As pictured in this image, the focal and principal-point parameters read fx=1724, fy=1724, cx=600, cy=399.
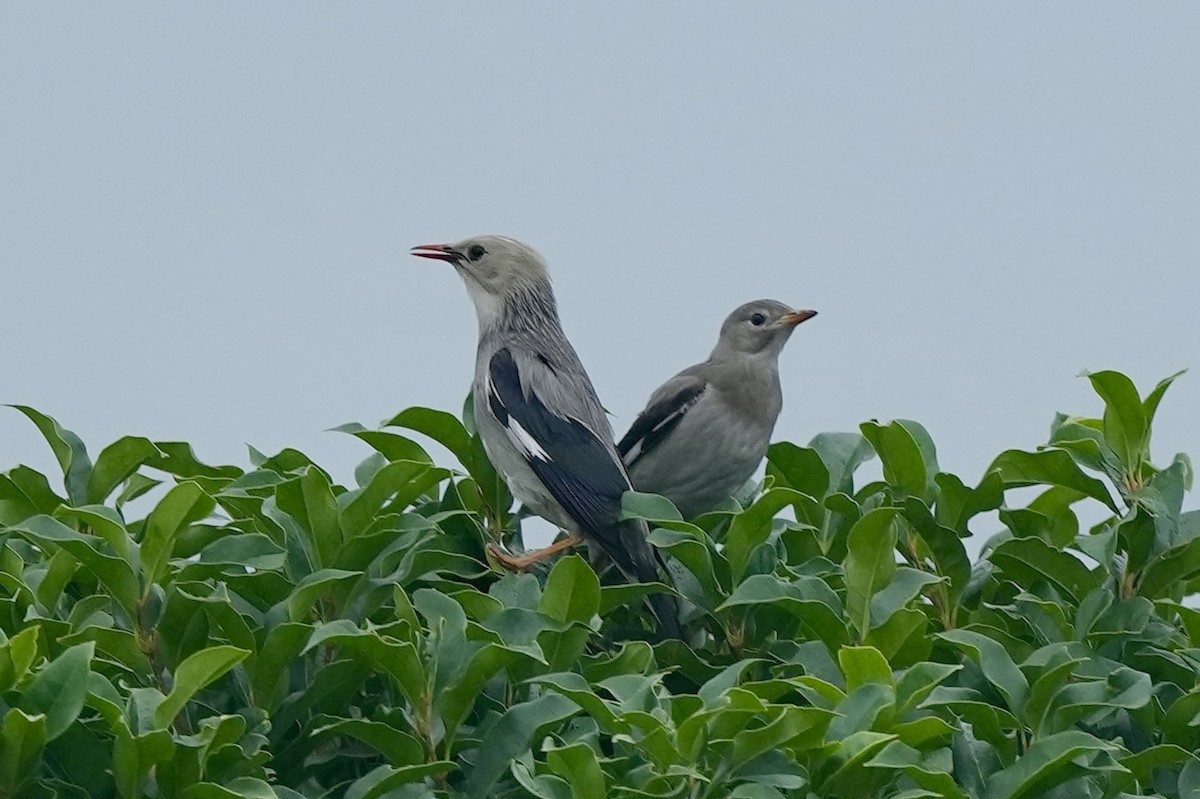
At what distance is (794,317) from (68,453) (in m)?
3.99

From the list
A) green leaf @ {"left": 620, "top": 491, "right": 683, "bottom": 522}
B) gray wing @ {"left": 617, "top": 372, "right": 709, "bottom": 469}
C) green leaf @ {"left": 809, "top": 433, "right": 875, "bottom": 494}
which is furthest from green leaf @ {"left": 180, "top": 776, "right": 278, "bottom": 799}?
gray wing @ {"left": 617, "top": 372, "right": 709, "bottom": 469}

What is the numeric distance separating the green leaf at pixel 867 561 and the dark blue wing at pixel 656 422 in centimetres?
301

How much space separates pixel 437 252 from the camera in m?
8.42

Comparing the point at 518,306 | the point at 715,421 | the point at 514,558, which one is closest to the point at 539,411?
the point at 715,421

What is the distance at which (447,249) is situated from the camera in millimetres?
8445

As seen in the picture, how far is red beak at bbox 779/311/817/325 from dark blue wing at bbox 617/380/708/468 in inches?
27.6

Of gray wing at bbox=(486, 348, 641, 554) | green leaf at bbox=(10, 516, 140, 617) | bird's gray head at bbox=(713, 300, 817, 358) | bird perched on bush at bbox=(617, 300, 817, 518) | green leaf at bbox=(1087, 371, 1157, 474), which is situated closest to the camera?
green leaf at bbox=(10, 516, 140, 617)

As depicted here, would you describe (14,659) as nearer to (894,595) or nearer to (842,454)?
(894,595)

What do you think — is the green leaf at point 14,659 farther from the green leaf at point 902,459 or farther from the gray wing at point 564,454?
the gray wing at point 564,454

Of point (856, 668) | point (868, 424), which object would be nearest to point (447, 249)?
point (868, 424)

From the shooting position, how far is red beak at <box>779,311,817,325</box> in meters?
8.09

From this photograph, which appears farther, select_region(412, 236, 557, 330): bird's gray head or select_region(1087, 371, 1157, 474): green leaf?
select_region(412, 236, 557, 330): bird's gray head

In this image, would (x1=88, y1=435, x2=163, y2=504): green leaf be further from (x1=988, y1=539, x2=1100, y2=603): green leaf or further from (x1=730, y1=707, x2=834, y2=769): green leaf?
(x1=988, y1=539, x2=1100, y2=603): green leaf

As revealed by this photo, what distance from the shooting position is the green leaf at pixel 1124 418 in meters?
4.96
